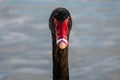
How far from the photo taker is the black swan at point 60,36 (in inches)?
440

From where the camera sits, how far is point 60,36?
11227 millimetres

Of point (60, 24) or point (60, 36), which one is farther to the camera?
point (60, 24)

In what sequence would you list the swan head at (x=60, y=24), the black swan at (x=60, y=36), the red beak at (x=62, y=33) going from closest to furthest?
the red beak at (x=62, y=33)
the black swan at (x=60, y=36)
the swan head at (x=60, y=24)

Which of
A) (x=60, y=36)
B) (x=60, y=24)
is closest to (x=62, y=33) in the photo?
(x=60, y=36)

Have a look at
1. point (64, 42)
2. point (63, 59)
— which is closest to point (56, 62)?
point (63, 59)

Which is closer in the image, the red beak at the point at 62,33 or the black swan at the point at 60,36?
the red beak at the point at 62,33

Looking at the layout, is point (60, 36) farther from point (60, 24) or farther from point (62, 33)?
point (60, 24)

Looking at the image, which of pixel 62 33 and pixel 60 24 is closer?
pixel 62 33

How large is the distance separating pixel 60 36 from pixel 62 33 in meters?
0.08

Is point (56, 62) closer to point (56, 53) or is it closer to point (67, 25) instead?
point (56, 53)

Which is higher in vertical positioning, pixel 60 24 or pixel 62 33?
pixel 60 24

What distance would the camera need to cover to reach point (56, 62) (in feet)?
41.8

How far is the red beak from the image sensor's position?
35.6ft

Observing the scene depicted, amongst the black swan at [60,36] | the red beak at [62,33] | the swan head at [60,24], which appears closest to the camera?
the red beak at [62,33]
